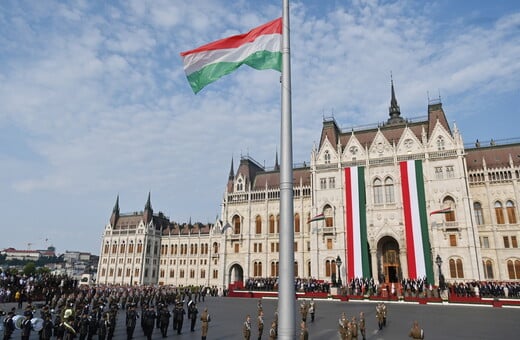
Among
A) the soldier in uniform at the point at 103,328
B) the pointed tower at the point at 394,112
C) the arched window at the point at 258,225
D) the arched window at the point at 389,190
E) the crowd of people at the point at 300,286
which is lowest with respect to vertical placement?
the soldier in uniform at the point at 103,328

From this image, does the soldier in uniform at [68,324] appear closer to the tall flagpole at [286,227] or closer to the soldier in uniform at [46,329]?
the soldier in uniform at [46,329]

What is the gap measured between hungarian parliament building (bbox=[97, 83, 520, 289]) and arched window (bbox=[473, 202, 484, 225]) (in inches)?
4.3

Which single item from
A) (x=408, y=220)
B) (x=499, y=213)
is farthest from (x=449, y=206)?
(x=499, y=213)

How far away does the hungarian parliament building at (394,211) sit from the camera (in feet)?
133

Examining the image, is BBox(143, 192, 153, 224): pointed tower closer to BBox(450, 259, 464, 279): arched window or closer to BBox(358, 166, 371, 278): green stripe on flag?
BBox(358, 166, 371, 278): green stripe on flag

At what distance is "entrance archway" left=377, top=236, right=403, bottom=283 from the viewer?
140ft

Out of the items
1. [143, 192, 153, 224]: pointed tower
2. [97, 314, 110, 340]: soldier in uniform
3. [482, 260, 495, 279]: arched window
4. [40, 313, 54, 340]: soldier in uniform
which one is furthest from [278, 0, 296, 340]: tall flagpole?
[143, 192, 153, 224]: pointed tower

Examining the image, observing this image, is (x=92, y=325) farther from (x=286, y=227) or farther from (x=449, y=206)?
(x=449, y=206)

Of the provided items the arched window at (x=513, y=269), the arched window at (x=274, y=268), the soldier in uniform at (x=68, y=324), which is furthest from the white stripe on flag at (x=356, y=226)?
the soldier in uniform at (x=68, y=324)

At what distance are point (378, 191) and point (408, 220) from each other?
543cm

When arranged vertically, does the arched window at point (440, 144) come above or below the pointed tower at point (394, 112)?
below

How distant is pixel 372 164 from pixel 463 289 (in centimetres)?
1856

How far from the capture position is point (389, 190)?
148ft

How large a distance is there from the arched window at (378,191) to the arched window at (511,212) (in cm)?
1434
